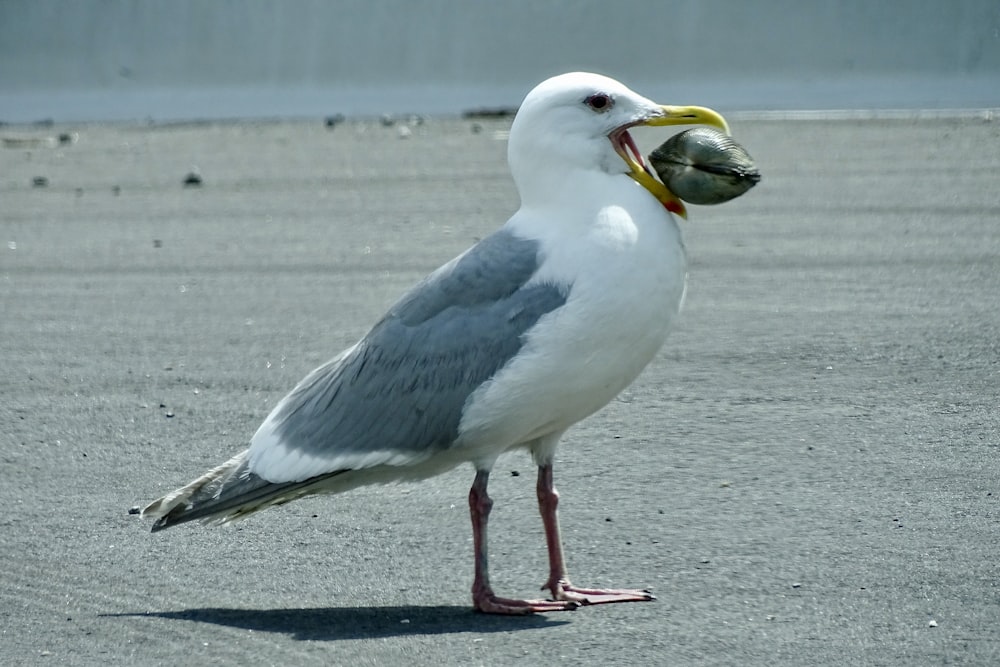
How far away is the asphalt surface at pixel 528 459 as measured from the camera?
19.5 feet

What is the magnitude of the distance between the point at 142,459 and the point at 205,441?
35 cm

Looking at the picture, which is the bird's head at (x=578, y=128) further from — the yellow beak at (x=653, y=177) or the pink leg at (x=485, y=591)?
the pink leg at (x=485, y=591)

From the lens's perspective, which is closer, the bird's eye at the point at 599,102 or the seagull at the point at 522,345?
the seagull at the point at 522,345

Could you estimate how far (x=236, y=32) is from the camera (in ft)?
78.2

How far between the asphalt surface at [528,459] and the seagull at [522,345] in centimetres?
39

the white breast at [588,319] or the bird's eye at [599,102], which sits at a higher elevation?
the bird's eye at [599,102]

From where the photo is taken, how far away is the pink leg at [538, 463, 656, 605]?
6.18 meters

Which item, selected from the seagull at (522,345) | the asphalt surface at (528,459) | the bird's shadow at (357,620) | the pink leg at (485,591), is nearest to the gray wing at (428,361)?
the seagull at (522,345)

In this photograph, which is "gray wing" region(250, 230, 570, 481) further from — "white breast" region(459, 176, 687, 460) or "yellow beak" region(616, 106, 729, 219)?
"yellow beak" region(616, 106, 729, 219)

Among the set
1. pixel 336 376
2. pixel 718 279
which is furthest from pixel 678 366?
pixel 336 376

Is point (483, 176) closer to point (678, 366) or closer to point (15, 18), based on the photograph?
point (678, 366)

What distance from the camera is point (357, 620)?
6125mm

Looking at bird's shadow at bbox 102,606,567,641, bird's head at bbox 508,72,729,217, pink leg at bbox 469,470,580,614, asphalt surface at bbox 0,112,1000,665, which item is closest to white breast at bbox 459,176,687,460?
bird's head at bbox 508,72,729,217

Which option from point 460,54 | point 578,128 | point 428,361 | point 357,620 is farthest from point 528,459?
point 460,54
